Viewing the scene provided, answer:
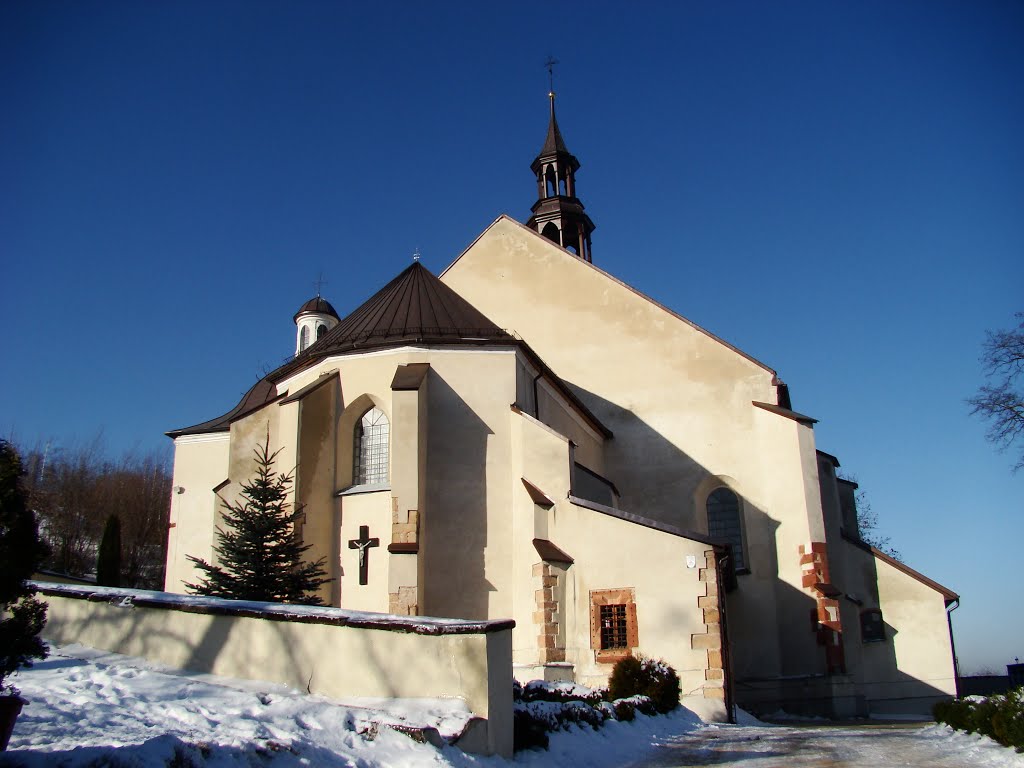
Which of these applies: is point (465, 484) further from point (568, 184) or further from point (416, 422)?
point (568, 184)

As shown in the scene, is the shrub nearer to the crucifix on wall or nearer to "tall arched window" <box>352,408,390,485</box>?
the crucifix on wall

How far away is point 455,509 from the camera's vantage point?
60.3ft

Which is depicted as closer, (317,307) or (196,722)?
(196,722)

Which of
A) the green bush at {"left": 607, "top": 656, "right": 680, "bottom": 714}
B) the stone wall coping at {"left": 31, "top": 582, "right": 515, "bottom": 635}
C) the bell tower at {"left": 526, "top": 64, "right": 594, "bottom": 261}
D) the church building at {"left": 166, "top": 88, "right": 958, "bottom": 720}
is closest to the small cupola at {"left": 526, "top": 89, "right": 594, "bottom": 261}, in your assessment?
the bell tower at {"left": 526, "top": 64, "right": 594, "bottom": 261}

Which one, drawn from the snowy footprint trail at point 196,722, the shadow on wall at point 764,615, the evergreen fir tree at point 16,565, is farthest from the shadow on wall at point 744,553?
the evergreen fir tree at point 16,565

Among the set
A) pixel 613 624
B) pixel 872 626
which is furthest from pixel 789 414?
pixel 613 624

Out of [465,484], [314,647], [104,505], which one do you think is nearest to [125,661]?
[314,647]

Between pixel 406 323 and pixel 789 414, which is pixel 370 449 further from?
pixel 789 414

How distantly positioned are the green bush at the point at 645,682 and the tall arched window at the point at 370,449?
6.49 meters

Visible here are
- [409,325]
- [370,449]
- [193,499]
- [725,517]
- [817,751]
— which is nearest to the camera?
[817,751]

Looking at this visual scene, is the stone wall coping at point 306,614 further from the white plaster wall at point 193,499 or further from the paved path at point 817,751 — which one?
the white plaster wall at point 193,499

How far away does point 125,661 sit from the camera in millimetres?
9258

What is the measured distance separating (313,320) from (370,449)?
15899mm

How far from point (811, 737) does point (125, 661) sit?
9207mm
